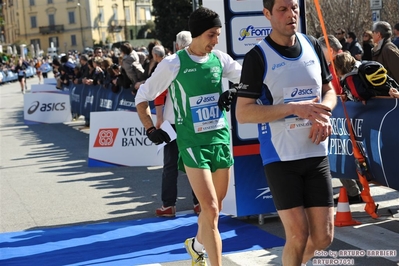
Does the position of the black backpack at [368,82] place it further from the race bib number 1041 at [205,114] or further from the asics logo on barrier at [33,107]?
the asics logo on barrier at [33,107]

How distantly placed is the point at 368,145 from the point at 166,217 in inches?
106

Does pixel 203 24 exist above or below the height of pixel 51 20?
below

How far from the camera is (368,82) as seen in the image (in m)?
7.69

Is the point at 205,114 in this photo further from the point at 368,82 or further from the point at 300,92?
the point at 368,82

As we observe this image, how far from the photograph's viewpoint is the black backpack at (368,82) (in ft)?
25.1

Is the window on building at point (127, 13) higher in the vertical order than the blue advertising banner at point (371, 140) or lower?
higher

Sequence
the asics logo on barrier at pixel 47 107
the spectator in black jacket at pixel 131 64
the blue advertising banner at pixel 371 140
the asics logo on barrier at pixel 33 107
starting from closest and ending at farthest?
1. the blue advertising banner at pixel 371 140
2. the spectator in black jacket at pixel 131 64
3. the asics logo on barrier at pixel 47 107
4. the asics logo on barrier at pixel 33 107

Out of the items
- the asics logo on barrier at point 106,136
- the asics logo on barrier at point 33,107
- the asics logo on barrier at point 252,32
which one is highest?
the asics logo on barrier at point 252,32

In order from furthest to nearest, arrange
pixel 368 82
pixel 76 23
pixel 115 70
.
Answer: pixel 76 23 → pixel 115 70 → pixel 368 82

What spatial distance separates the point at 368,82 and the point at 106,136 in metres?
7.43

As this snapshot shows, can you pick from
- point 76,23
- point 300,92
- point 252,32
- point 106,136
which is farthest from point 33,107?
point 76,23

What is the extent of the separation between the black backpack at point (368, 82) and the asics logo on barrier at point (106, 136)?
7.04m

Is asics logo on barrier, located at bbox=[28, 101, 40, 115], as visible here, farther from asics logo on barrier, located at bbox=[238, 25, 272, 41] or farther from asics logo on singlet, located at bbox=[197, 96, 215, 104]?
asics logo on singlet, located at bbox=[197, 96, 215, 104]

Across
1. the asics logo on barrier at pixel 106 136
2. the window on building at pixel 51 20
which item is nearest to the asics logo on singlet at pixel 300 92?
the asics logo on barrier at pixel 106 136
